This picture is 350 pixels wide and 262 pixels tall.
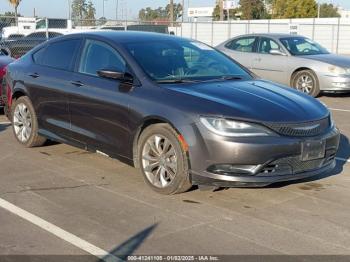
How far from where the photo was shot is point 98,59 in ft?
20.5

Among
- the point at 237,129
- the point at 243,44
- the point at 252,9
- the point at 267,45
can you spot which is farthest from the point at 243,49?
the point at 252,9

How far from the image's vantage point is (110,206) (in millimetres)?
5086

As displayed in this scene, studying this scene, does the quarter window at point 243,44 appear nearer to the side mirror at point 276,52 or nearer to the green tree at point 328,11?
the side mirror at point 276,52

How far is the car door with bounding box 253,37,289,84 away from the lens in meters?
13.5

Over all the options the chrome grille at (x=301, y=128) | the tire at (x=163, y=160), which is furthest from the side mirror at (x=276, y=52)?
the tire at (x=163, y=160)

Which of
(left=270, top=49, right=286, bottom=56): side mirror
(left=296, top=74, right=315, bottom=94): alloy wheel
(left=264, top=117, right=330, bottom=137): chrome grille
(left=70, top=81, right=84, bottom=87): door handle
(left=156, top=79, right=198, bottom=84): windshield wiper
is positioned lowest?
(left=296, top=74, right=315, bottom=94): alloy wheel

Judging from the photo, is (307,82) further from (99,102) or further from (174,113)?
(174,113)

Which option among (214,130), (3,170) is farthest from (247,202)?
(3,170)

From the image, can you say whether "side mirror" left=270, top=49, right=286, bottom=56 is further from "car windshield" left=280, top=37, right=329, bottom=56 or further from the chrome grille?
the chrome grille

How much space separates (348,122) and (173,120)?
5441mm

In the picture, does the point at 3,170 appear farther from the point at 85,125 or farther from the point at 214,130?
the point at 214,130

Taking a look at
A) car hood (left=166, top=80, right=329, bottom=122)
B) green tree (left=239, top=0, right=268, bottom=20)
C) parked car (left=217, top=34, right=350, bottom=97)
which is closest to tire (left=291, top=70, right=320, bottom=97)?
parked car (left=217, top=34, right=350, bottom=97)

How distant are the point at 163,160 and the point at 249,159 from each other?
2.92ft

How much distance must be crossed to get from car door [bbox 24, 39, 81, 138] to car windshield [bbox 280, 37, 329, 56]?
A: 7.82 metres
